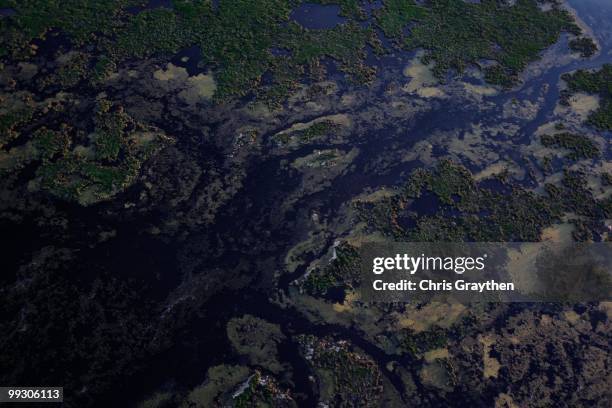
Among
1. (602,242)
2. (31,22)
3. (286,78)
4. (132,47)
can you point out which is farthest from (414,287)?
(31,22)

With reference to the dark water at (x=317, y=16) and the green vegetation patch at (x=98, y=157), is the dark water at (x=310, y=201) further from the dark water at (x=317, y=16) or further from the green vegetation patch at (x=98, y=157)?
the green vegetation patch at (x=98, y=157)

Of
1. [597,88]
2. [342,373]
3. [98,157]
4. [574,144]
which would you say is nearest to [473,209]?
[574,144]

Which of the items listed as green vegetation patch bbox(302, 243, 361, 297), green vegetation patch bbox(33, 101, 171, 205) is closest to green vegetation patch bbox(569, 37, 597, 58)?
green vegetation patch bbox(302, 243, 361, 297)

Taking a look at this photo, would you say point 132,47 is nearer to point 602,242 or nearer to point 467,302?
point 467,302

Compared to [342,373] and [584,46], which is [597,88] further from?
[342,373]

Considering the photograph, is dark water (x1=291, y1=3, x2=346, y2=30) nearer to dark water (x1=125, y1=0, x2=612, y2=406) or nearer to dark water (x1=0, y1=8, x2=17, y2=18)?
dark water (x1=125, y1=0, x2=612, y2=406)
